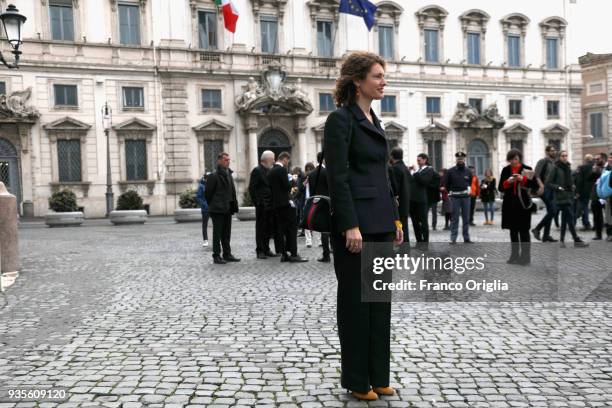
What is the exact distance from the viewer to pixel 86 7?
30.5 m

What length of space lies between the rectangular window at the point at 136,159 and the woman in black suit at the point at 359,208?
29133 millimetres

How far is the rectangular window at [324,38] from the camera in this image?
1423 inches

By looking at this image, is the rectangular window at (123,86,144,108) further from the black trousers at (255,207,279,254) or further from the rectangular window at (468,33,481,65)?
the black trousers at (255,207,279,254)

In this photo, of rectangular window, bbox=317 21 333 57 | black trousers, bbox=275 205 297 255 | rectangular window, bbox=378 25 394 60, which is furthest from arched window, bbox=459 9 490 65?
black trousers, bbox=275 205 297 255

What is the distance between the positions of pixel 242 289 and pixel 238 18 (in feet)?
91.7

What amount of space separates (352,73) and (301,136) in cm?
3068

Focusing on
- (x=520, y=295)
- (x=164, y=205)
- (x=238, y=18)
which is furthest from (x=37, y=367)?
(x=238, y=18)

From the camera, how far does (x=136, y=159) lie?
31.9 metres

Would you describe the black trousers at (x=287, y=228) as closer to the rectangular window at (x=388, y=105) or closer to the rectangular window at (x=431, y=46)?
the rectangular window at (x=388, y=105)

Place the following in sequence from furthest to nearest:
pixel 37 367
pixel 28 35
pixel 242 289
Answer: pixel 28 35, pixel 242 289, pixel 37 367

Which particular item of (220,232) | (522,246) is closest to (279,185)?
(220,232)

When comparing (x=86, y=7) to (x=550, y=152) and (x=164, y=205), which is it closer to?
(x=164, y=205)

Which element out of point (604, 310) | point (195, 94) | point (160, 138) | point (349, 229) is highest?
point (195, 94)

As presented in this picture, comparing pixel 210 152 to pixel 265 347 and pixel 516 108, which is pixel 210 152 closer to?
pixel 516 108
